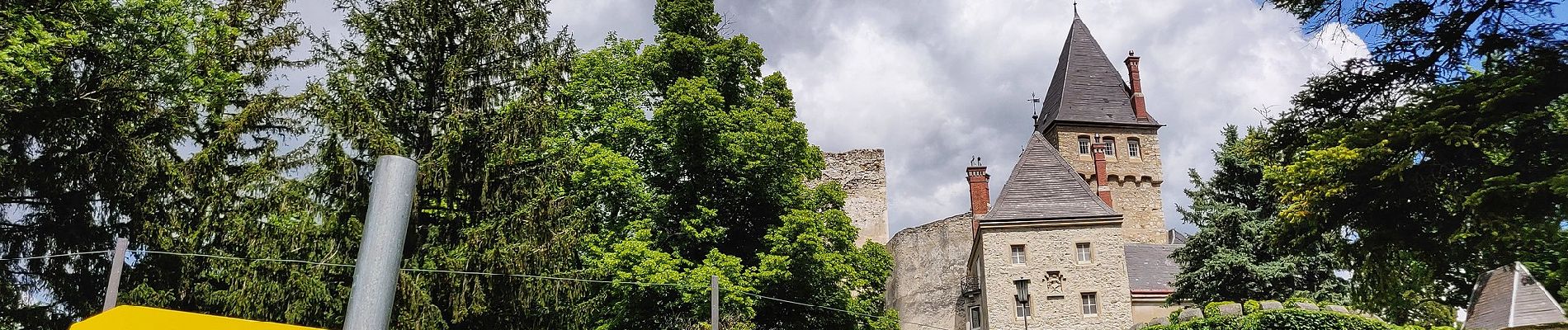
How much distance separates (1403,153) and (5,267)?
66.0ft

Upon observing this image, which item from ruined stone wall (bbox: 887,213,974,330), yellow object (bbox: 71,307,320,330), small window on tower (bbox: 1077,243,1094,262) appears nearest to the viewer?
yellow object (bbox: 71,307,320,330)

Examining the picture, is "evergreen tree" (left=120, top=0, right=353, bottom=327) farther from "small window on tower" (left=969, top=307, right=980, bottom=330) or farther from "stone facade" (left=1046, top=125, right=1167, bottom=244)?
"stone facade" (left=1046, top=125, right=1167, bottom=244)

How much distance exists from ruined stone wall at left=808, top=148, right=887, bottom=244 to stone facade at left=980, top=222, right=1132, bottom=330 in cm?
944

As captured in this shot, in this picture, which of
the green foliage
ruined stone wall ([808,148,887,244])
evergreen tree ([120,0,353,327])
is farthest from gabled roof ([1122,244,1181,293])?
evergreen tree ([120,0,353,327])

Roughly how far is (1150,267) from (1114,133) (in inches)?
588

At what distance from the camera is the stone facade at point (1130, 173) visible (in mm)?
44625

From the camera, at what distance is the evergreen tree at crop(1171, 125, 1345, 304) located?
2462 cm

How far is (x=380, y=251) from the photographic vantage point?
2680 millimetres

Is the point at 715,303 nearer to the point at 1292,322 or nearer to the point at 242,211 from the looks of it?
the point at 242,211

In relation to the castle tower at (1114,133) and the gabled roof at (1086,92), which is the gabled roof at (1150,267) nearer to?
the castle tower at (1114,133)

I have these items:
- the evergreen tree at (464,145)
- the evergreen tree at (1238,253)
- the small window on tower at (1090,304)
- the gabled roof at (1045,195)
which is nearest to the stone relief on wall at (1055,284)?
the small window on tower at (1090,304)

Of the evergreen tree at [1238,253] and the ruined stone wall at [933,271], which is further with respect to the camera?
the ruined stone wall at [933,271]

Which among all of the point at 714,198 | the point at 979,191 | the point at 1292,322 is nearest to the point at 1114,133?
the point at 979,191

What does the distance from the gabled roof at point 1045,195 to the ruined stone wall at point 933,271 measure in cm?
684
